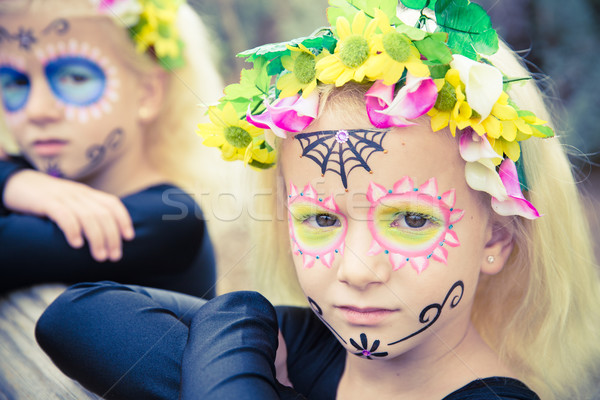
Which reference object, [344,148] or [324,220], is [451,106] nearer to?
[344,148]

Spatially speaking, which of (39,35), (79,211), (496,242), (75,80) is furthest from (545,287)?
(39,35)

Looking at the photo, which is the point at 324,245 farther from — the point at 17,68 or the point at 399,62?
the point at 17,68

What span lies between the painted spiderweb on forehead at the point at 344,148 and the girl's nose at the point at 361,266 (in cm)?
13

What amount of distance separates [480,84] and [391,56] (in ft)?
0.63

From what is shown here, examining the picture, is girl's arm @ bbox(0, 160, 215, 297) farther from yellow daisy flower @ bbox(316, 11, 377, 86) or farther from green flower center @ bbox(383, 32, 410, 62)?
green flower center @ bbox(383, 32, 410, 62)

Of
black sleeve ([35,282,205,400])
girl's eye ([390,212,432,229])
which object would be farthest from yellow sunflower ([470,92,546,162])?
black sleeve ([35,282,205,400])

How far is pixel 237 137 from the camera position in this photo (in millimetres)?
1577

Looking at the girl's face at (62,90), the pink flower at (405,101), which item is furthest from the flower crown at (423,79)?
the girl's face at (62,90)

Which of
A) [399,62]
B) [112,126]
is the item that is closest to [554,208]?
[399,62]

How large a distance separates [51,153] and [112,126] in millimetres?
246

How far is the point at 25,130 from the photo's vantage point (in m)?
2.34

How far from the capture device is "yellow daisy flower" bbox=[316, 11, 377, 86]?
4.31ft

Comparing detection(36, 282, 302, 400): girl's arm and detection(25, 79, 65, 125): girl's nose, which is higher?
detection(25, 79, 65, 125): girl's nose

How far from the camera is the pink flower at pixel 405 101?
50.0 inches
